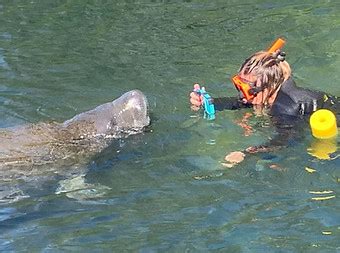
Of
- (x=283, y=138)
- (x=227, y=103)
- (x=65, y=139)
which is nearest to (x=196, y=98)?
(x=227, y=103)

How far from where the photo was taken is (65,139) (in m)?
9.08

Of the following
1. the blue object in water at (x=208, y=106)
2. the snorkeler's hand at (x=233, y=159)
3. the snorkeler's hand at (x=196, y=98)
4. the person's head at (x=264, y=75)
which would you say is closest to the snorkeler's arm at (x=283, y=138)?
the snorkeler's hand at (x=233, y=159)

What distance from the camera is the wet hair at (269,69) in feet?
29.1

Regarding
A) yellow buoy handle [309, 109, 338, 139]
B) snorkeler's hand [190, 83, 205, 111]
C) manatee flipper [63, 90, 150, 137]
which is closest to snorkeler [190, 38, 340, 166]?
yellow buoy handle [309, 109, 338, 139]

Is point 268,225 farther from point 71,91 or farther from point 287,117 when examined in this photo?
point 71,91

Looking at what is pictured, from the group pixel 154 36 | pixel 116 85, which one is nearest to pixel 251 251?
pixel 116 85

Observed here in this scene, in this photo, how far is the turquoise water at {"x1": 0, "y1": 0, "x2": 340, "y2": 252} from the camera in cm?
696

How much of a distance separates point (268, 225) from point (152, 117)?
328 cm

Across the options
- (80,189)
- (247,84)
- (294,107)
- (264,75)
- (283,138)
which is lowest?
(80,189)

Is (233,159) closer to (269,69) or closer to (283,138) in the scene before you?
(283,138)

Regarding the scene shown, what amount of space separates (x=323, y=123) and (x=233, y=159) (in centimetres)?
103

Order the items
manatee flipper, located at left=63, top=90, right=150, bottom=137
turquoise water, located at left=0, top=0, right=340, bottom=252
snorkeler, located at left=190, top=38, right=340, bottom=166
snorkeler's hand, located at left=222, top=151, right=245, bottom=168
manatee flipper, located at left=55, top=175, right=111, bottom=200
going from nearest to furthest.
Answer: turquoise water, located at left=0, top=0, right=340, bottom=252 < manatee flipper, located at left=55, top=175, right=111, bottom=200 < snorkeler's hand, located at left=222, top=151, right=245, bottom=168 < snorkeler, located at left=190, top=38, right=340, bottom=166 < manatee flipper, located at left=63, top=90, right=150, bottom=137

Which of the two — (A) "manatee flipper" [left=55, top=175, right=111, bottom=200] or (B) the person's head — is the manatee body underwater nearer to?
(A) "manatee flipper" [left=55, top=175, right=111, bottom=200]

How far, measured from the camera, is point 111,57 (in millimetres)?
12461
